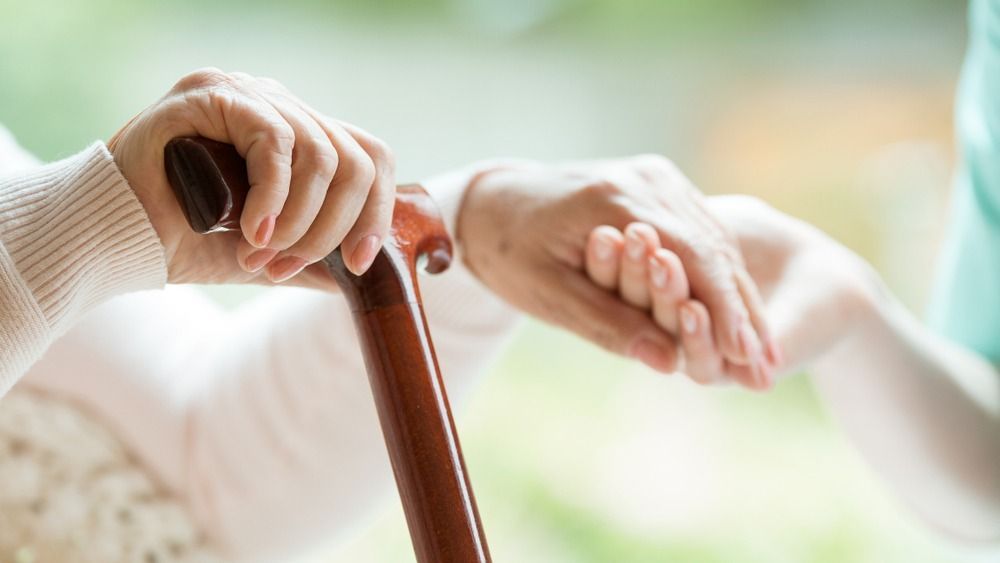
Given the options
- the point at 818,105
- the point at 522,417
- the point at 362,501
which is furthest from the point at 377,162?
the point at 818,105

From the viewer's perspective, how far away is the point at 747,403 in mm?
2045

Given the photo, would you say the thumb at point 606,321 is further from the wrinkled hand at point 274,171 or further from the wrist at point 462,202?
the wrinkled hand at point 274,171

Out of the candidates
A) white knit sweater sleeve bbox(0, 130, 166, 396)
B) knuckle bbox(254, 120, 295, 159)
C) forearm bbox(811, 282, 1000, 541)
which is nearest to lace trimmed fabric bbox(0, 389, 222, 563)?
white knit sweater sleeve bbox(0, 130, 166, 396)

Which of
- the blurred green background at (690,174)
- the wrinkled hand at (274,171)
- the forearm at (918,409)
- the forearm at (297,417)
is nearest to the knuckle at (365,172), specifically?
the wrinkled hand at (274,171)

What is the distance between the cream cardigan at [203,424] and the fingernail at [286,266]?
1.02 ft

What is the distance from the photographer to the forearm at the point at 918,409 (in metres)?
0.86

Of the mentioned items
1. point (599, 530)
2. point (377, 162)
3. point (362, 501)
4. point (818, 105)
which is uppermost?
point (818, 105)

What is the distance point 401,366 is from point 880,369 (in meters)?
0.54

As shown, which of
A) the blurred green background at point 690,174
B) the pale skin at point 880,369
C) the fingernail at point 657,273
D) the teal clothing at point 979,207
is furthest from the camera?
the blurred green background at point 690,174

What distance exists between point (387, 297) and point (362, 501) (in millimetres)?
456

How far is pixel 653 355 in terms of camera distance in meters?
0.71

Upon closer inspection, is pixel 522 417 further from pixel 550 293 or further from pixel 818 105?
pixel 550 293

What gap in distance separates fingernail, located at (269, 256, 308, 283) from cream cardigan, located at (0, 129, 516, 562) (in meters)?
0.31

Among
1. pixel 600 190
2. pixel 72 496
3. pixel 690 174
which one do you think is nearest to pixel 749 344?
pixel 600 190
